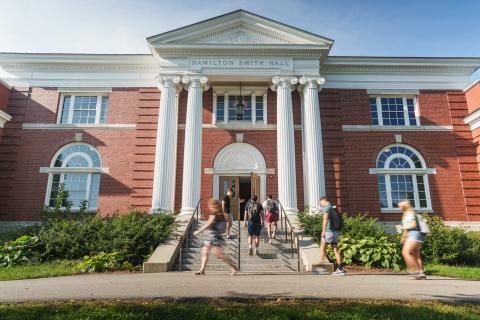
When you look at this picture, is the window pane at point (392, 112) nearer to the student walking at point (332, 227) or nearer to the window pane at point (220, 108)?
the window pane at point (220, 108)

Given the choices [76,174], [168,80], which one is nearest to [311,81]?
[168,80]

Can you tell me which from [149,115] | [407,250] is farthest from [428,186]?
[149,115]

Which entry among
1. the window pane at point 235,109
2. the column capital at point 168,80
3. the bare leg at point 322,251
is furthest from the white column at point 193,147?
the bare leg at point 322,251

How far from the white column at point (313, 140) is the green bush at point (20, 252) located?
10313mm

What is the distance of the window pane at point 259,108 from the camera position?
1811 cm

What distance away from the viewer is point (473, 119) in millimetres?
17234

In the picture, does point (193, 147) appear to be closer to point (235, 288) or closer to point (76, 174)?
point (76, 174)

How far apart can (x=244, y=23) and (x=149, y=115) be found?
6.34 m

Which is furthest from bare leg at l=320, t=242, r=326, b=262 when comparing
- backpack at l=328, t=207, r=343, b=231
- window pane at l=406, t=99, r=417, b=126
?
window pane at l=406, t=99, r=417, b=126

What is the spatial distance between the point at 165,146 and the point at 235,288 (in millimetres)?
10012

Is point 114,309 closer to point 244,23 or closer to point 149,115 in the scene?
point 149,115

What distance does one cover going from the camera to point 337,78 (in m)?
18.2

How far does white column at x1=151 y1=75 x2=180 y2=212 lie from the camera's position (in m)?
15.1

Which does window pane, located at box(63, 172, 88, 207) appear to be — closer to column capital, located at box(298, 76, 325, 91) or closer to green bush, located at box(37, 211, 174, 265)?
green bush, located at box(37, 211, 174, 265)
